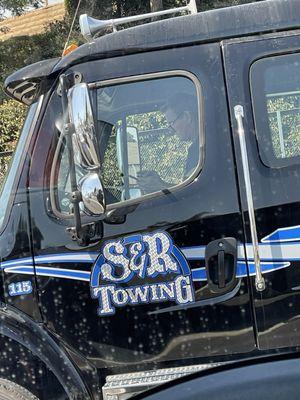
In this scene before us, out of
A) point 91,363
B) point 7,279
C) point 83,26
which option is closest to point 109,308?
point 91,363

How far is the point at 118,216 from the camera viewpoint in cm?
257

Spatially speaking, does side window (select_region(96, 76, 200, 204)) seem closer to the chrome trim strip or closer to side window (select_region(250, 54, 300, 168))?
side window (select_region(250, 54, 300, 168))

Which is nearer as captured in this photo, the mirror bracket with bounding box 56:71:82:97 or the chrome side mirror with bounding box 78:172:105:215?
the chrome side mirror with bounding box 78:172:105:215

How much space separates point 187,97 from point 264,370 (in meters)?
1.49

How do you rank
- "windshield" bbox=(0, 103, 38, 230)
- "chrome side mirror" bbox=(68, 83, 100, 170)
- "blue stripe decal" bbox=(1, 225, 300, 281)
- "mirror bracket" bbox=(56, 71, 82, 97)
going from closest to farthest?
1. "chrome side mirror" bbox=(68, 83, 100, 170)
2. "blue stripe decal" bbox=(1, 225, 300, 281)
3. "mirror bracket" bbox=(56, 71, 82, 97)
4. "windshield" bbox=(0, 103, 38, 230)

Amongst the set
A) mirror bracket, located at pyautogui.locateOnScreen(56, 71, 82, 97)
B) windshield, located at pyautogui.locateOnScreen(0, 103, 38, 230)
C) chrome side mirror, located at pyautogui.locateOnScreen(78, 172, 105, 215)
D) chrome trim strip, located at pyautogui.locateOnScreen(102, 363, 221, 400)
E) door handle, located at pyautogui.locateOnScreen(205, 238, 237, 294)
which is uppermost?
mirror bracket, located at pyautogui.locateOnScreen(56, 71, 82, 97)

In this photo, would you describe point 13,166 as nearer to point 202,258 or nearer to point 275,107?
point 202,258

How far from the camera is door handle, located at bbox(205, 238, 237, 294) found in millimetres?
2496

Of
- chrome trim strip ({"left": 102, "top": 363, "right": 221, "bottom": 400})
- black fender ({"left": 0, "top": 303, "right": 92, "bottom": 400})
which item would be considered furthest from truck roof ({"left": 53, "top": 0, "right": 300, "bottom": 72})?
chrome trim strip ({"left": 102, "top": 363, "right": 221, "bottom": 400})

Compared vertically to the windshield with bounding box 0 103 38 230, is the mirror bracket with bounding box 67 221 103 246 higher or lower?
lower

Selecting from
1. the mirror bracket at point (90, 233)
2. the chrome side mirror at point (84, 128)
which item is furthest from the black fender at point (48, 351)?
the chrome side mirror at point (84, 128)

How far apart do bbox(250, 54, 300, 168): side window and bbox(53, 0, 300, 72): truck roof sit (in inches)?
6.7

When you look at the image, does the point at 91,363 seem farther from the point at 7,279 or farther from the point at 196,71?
the point at 196,71

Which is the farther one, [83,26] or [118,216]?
[83,26]
